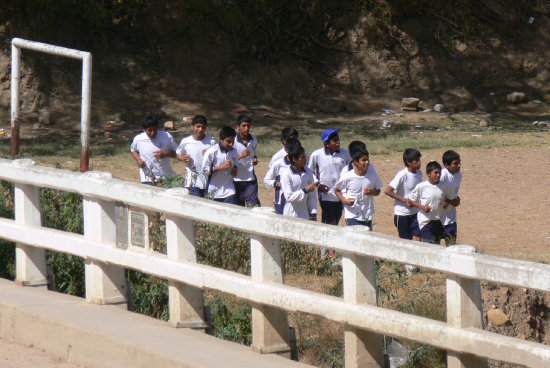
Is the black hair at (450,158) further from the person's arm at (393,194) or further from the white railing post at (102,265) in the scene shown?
the white railing post at (102,265)

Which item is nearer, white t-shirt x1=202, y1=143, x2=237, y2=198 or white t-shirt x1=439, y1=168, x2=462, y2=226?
white t-shirt x1=439, y1=168, x2=462, y2=226

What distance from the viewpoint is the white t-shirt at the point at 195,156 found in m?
10.9

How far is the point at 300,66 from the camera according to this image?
28469 millimetres

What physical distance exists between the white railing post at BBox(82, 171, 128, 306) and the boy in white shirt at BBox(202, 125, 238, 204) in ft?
14.9

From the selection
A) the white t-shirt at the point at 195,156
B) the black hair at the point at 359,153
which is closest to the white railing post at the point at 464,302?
the black hair at the point at 359,153

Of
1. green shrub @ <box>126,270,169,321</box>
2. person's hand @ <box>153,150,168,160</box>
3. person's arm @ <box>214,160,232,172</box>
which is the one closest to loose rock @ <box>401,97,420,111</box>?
person's hand @ <box>153,150,168,160</box>

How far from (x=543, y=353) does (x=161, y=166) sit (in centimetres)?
776

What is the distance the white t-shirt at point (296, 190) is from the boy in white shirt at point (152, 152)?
207cm

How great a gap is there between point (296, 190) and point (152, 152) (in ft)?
7.73

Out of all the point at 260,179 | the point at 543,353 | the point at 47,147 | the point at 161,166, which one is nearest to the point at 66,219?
the point at 161,166

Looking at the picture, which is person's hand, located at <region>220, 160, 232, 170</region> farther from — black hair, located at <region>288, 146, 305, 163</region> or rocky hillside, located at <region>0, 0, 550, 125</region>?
rocky hillside, located at <region>0, 0, 550, 125</region>

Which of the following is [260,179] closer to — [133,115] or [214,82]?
[133,115]

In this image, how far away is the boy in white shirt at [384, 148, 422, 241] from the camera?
10.1 meters

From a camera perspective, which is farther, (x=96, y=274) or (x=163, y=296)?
(x=163, y=296)
